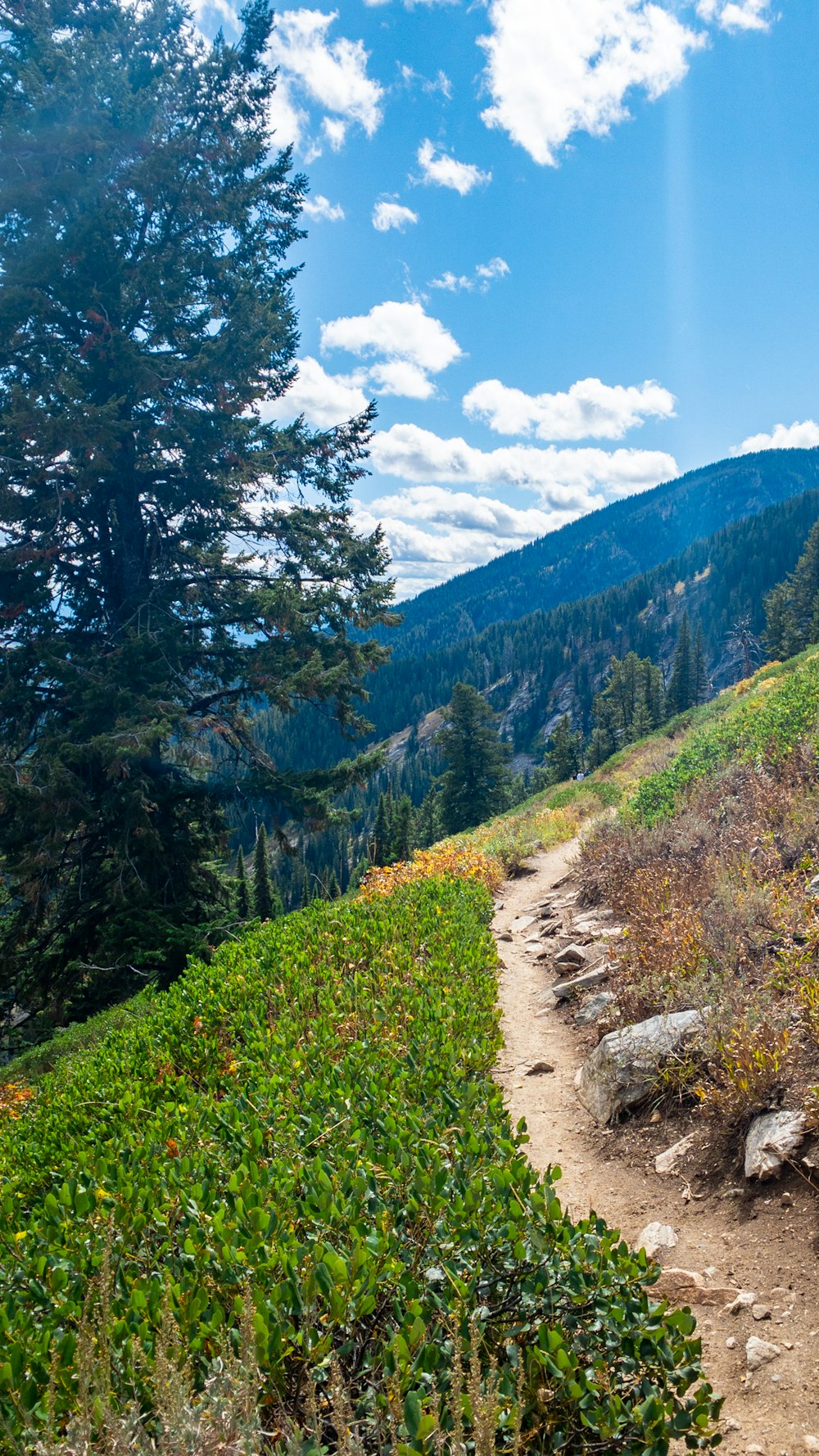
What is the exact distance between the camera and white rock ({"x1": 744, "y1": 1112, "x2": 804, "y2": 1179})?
3.53 metres

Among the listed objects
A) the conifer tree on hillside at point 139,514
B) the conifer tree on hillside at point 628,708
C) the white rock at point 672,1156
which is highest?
the conifer tree on hillside at point 139,514

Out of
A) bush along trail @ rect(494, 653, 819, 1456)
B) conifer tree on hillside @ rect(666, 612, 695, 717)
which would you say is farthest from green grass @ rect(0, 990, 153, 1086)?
conifer tree on hillside @ rect(666, 612, 695, 717)

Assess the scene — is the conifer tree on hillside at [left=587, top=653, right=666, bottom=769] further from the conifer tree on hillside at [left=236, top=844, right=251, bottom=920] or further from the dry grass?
the dry grass

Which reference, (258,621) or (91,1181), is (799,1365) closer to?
(91,1181)

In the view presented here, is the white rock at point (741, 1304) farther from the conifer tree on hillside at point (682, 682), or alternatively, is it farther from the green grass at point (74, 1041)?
the conifer tree on hillside at point (682, 682)

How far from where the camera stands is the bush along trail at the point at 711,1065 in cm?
292

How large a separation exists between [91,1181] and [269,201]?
16.6 m

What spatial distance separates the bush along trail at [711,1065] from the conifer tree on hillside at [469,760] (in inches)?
1061

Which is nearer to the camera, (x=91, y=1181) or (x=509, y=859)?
(x=91, y=1181)

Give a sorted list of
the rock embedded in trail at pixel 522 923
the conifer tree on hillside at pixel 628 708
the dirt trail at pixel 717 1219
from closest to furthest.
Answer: the dirt trail at pixel 717 1219 < the rock embedded in trail at pixel 522 923 < the conifer tree on hillside at pixel 628 708

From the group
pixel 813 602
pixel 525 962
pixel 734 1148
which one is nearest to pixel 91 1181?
pixel 734 1148

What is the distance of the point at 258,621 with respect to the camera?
12305 mm

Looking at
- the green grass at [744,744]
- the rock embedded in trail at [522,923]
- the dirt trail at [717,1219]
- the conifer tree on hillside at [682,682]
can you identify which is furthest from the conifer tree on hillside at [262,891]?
the dirt trail at [717,1219]

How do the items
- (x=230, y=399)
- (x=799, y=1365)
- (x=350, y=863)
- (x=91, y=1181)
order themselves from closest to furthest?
(x=799, y=1365), (x=91, y=1181), (x=230, y=399), (x=350, y=863)
